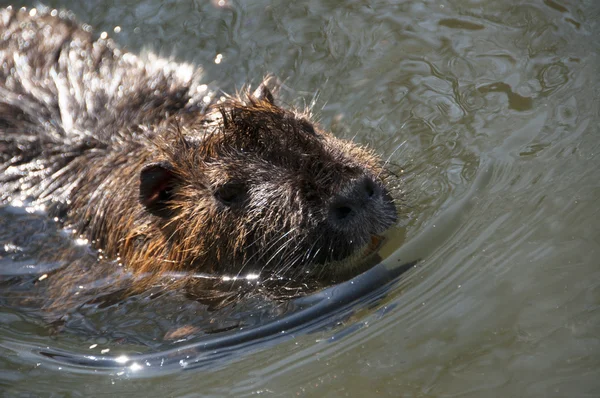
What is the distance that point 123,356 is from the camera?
345cm

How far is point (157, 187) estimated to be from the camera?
3725 millimetres

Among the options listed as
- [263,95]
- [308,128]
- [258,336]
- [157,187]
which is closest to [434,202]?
[308,128]

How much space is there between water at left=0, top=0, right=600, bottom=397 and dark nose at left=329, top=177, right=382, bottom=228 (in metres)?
0.37

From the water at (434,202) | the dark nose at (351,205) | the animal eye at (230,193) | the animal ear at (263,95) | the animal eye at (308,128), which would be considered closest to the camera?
the water at (434,202)

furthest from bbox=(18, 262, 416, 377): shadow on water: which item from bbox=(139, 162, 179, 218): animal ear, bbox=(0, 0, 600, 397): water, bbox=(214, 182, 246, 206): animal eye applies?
bbox=(139, 162, 179, 218): animal ear

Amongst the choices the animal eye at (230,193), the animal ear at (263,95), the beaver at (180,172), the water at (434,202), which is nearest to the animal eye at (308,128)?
the beaver at (180,172)

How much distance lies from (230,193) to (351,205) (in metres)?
0.59

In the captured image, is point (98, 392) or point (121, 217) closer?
point (98, 392)

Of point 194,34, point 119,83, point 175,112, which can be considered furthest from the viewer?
point 194,34

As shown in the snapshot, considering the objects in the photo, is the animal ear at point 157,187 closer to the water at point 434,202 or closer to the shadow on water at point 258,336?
the water at point 434,202

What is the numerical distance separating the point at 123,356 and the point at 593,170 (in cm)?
228

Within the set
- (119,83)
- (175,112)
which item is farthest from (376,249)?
(119,83)

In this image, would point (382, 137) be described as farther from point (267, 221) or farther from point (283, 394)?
point (283, 394)

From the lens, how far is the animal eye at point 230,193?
3553 millimetres
